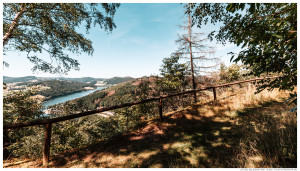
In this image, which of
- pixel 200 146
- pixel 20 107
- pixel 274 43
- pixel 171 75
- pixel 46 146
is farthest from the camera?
Result: pixel 171 75

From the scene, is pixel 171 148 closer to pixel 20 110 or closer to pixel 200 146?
pixel 200 146

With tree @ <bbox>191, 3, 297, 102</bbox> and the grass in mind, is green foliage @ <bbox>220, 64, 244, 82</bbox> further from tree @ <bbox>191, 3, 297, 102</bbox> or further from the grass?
tree @ <bbox>191, 3, 297, 102</bbox>

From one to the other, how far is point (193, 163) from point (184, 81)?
7.68 metres

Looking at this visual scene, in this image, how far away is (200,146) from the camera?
9.96 feet

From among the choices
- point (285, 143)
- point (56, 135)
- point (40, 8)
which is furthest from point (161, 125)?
point (56, 135)

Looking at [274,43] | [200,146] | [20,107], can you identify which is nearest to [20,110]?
[20,107]

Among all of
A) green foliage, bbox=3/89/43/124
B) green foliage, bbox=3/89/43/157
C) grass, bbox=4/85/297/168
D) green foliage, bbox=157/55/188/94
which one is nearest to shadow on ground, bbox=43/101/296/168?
grass, bbox=4/85/297/168

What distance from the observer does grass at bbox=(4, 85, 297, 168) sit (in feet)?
7.48

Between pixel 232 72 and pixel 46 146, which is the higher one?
pixel 232 72

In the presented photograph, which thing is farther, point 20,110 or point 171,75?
point 171,75

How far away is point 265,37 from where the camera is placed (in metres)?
1.78

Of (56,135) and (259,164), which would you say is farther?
(56,135)

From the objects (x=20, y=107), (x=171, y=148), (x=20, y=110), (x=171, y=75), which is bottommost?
(x=171, y=148)

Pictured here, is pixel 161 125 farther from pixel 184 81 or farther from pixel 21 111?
pixel 21 111
